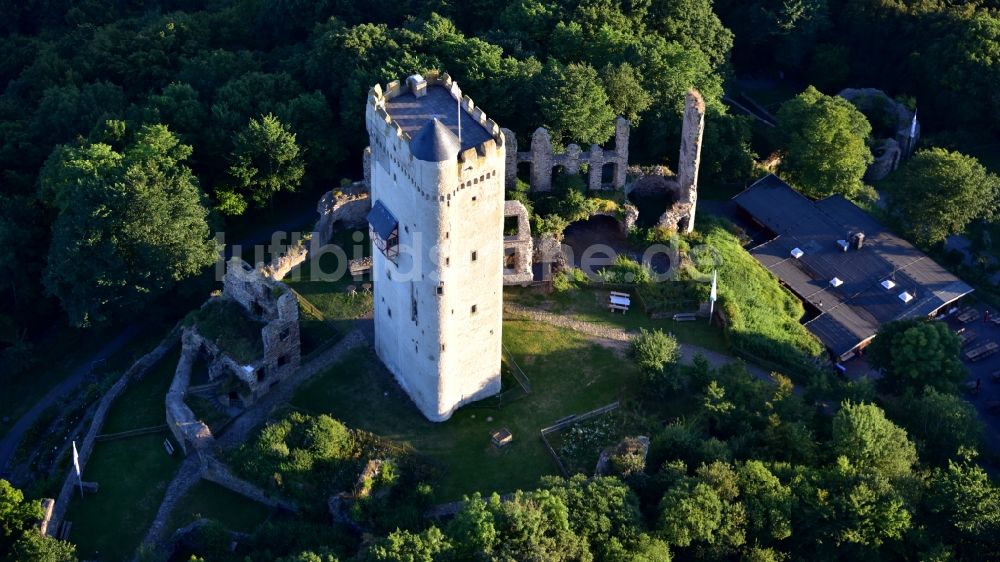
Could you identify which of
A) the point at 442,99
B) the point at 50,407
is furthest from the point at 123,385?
the point at 442,99

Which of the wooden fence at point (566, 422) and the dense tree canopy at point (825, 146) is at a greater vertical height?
the dense tree canopy at point (825, 146)

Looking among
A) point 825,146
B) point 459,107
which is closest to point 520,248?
point 459,107

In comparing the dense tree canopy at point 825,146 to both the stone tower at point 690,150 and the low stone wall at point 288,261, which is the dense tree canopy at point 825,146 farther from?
the low stone wall at point 288,261

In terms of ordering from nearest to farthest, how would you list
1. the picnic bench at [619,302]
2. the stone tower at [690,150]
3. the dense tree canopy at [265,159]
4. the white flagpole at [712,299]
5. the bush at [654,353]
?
1. the bush at [654,353]
2. the white flagpole at [712,299]
3. the picnic bench at [619,302]
4. the stone tower at [690,150]
5. the dense tree canopy at [265,159]

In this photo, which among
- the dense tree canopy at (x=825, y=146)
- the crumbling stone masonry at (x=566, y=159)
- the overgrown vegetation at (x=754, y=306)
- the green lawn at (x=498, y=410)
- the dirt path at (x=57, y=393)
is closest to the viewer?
the green lawn at (x=498, y=410)

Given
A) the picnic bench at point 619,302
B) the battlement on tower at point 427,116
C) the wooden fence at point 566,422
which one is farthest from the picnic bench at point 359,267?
the wooden fence at point 566,422

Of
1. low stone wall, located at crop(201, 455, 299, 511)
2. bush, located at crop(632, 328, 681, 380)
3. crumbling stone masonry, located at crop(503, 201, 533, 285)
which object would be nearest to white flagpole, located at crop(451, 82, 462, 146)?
crumbling stone masonry, located at crop(503, 201, 533, 285)

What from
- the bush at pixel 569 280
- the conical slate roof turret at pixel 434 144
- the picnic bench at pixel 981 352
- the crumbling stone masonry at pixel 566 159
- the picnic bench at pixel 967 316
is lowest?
the picnic bench at pixel 981 352

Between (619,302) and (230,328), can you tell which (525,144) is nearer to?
(619,302)
